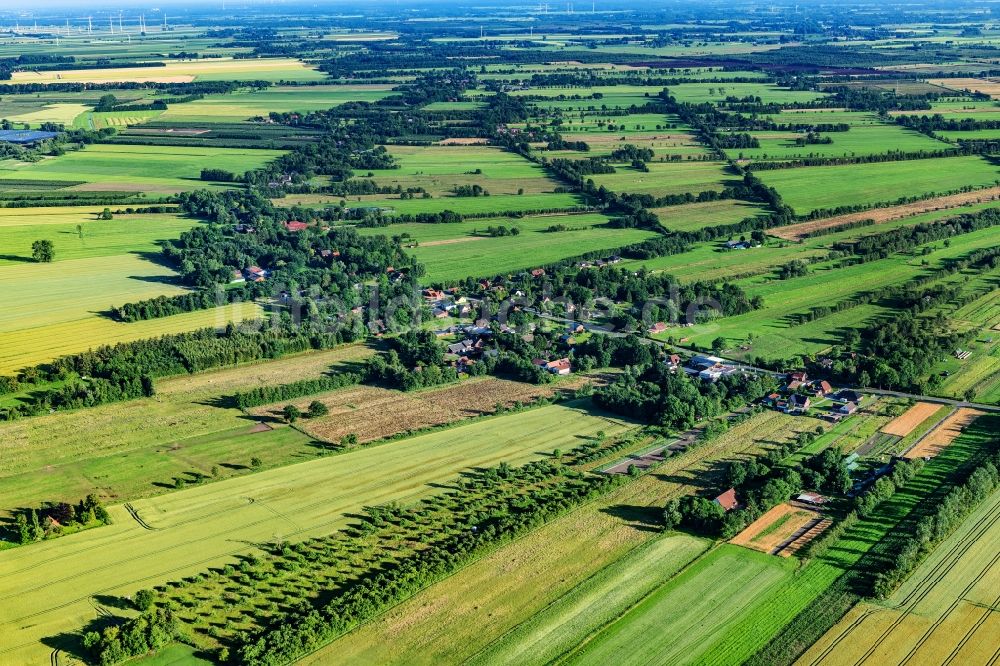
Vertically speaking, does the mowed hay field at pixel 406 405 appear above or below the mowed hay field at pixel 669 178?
below

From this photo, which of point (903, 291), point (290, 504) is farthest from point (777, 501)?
point (903, 291)

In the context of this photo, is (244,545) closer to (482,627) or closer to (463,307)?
(482,627)

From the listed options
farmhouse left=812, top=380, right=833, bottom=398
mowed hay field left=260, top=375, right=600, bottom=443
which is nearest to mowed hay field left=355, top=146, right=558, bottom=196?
mowed hay field left=260, top=375, right=600, bottom=443

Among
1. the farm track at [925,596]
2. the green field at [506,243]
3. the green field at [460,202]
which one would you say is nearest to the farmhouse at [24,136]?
the green field at [460,202]

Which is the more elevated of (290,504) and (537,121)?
(537,121)

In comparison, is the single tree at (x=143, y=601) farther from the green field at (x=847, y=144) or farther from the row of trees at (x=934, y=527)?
the green field at (x=847, y=144)

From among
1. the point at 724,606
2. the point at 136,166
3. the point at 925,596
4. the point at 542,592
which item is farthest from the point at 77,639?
the point at 136,166

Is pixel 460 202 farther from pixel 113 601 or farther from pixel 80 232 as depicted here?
pixel 113 601

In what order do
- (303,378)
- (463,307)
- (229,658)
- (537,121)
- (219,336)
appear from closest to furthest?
(229,658)
(303,378)
(219,336)
(463,307)
(537,121)

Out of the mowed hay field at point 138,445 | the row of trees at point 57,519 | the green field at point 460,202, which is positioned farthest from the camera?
the green field at point 460,202
